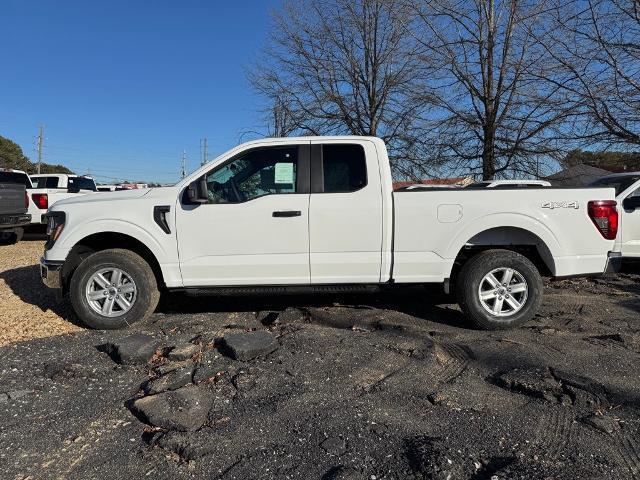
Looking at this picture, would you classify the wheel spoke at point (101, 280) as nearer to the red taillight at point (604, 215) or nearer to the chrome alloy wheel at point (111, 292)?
the chrome alloy wheel at point (111, 292)

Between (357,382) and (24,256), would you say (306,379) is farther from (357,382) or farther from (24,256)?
(24,256)

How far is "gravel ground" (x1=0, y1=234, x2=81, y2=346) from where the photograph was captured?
209 inches

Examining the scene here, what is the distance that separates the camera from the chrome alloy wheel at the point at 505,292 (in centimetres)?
529

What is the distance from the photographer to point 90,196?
219 inches

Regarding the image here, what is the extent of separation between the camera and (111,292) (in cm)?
532

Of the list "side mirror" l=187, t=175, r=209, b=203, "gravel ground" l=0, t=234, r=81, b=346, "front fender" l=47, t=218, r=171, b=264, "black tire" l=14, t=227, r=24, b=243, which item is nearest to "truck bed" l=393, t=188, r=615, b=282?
"side mirror" l=187, t=175, r=209, b=203

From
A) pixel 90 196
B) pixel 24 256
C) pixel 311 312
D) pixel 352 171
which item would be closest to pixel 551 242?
pixel 352 171

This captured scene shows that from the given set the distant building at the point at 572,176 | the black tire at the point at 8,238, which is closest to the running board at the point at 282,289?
the black tire at the point at 8,238

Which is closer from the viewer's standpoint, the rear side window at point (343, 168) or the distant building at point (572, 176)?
the rear side window at point (343, 168)

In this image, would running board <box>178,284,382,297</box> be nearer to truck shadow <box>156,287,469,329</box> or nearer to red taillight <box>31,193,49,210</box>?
truck shadow <box>156,287,469,329</box>

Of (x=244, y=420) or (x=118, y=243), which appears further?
(x=118, y=243)

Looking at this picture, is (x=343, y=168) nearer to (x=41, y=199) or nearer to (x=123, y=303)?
(x=123, y=303)

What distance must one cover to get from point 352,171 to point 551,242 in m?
2.18

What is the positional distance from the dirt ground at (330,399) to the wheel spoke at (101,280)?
0.51 m
